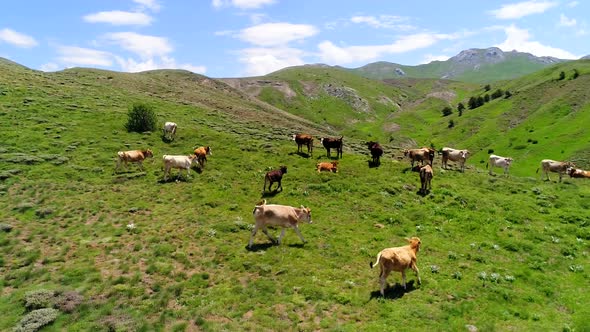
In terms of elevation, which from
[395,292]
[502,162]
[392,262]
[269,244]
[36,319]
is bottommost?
[36,319]

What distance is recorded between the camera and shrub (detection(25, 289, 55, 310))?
15172 millimetres

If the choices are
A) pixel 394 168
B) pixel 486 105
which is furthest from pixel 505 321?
pixel 486 105

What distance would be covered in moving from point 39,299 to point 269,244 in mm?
10264

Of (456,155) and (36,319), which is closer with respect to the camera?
(36,319)

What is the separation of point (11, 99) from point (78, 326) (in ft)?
155

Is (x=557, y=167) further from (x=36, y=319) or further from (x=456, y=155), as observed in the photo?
(x=36, y=319)

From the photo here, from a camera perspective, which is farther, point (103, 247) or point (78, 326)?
point (103, 247)

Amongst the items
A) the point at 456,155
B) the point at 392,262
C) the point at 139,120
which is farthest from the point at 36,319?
the point at 456,155

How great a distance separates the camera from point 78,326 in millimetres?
14164

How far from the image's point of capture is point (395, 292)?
51.3 feet

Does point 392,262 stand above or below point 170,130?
below

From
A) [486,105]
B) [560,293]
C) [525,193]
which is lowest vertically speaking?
[560,293]

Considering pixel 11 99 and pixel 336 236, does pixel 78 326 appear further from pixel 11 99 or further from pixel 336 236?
pixel 11 99

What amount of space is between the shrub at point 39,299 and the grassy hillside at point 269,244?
0.82 ft
